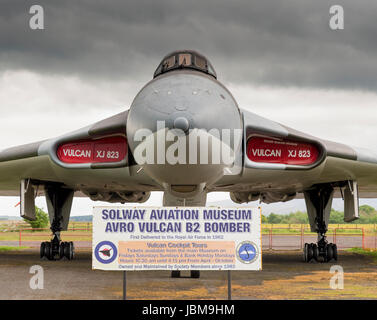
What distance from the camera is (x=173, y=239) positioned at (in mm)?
6430

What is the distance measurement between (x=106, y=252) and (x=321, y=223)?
28.0 feet

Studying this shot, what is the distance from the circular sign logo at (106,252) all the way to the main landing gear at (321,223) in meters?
8.25

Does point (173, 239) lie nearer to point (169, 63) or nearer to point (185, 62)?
point (185, 62)

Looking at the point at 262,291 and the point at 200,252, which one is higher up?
the point at 200,252

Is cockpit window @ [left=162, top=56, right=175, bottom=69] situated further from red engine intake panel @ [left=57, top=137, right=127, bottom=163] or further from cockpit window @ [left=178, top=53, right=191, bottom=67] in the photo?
red engine intake panel @ [left=57, top=137, right=127, bottom=163]

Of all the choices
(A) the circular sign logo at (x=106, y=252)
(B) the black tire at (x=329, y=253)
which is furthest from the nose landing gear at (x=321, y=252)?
(A) the circular sign logo at (x=106, y=252)

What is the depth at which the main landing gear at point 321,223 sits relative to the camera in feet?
44.1

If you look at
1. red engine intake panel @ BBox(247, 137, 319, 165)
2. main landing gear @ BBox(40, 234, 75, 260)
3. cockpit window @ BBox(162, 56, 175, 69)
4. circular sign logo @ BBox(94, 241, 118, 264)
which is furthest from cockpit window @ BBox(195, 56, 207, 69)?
main landing gear @ BBox(40, 234, 75, 260)

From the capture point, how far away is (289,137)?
1024 centimetres

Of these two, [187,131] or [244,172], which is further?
[244,172]

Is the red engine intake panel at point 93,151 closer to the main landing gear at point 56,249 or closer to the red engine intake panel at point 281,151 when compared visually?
Answer: the red engine intake panel at point 281,151
